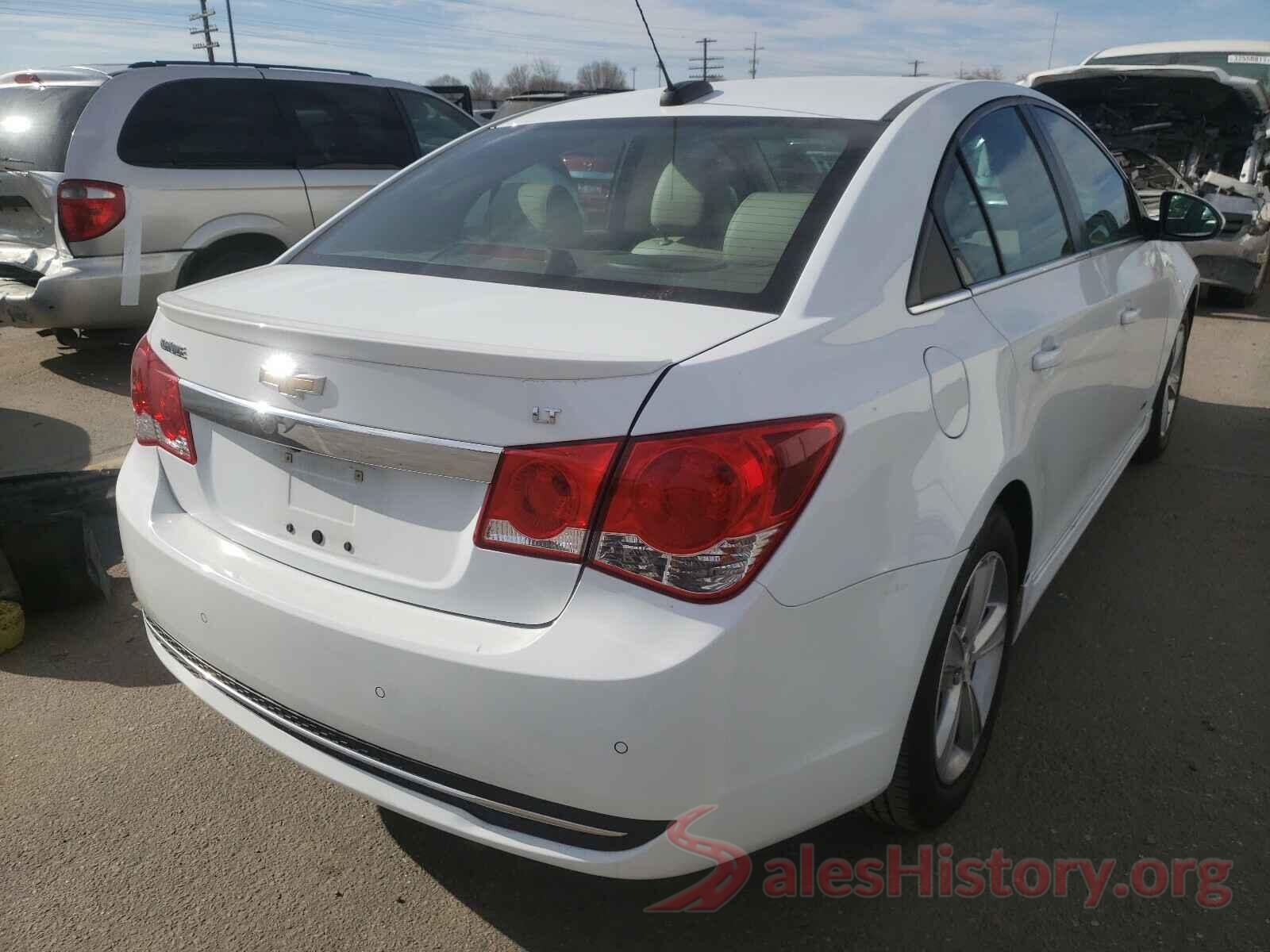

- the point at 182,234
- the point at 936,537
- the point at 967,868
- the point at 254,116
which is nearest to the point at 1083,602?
the point at 967,868

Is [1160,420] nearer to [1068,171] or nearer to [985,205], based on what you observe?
[1068,171]

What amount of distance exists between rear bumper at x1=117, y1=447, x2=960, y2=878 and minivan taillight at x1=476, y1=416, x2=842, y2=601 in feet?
0.16

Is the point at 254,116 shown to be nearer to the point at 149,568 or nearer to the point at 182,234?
the point at 182,234

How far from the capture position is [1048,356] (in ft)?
8.49

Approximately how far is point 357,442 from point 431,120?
6.77m

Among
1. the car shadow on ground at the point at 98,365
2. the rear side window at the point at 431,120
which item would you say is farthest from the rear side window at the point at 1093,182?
the car shadow on ground at the point at 98,365

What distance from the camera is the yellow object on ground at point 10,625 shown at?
10.7 ft

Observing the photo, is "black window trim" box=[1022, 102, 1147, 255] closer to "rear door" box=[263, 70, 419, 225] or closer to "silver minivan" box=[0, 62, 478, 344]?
"silver minivan" box=[0, 62, 478, 344]

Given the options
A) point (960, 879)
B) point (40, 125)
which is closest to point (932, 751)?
point (960, 879)

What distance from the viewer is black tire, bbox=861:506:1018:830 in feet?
6.72

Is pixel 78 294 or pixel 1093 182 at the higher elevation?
pixel 1093 182

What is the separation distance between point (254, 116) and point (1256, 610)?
252 inches

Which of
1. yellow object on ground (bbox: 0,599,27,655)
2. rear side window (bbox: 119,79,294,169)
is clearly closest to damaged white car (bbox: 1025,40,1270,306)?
rear side window (bbox: 119,79,294,169)

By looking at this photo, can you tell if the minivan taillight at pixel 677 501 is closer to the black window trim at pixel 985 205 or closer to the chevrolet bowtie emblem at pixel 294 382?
the chevrolet bowtie emblem at pixel 294 382
